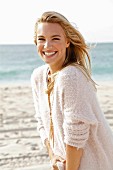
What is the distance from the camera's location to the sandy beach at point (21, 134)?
3.02m

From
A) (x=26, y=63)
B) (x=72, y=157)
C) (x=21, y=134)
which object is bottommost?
(x=26, y=63)

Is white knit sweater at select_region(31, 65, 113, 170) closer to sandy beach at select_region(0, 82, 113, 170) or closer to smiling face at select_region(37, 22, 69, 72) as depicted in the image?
smiling face at select_region(37, 22, 69, 72)

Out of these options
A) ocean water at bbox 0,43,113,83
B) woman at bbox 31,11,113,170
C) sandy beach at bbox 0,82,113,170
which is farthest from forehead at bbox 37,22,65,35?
ocean water at bbox 0,43,113,83

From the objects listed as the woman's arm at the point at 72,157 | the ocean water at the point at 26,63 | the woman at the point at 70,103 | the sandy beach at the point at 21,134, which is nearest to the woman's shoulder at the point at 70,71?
the woman at the point at 70,103

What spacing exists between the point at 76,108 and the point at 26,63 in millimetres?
12468

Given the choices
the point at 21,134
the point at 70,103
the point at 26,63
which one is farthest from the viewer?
the point at 26,63

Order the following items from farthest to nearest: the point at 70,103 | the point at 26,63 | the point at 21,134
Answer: the point at 26,63
the point at 21,134
the point at 70,103

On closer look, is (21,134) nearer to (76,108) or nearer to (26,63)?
(76,108)

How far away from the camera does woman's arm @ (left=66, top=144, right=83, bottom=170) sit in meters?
1.11

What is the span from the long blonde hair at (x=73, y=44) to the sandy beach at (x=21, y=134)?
5.52 feet

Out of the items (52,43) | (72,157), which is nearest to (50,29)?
(52,43)

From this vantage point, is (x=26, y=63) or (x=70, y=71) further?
(x=26, y=63)

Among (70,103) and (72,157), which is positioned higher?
(70,103)

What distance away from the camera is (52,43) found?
44.4 inches
